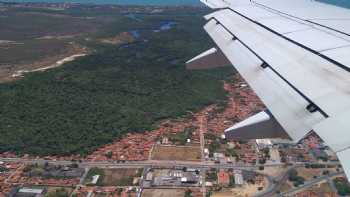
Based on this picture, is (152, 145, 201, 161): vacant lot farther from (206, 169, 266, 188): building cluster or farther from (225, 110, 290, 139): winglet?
(225, 110, 290, 139): winglet

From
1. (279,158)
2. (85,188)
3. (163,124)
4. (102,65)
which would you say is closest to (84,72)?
(102,65)

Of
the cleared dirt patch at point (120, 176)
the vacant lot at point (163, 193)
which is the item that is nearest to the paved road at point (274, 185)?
the vacant lot at point (163, 193)

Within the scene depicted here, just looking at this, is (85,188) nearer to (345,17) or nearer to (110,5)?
(345,17)

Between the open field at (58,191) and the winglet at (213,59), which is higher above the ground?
the winglet at (213,59)

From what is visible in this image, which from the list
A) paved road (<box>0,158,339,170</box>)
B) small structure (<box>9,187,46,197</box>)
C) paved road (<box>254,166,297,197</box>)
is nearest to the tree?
paved road (<box>0,158,339,170</box>)

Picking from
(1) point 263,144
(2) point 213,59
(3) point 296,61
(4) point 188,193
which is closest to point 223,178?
(4) point 188,193

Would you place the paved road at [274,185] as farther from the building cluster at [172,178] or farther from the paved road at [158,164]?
the building cluster at [172,178]

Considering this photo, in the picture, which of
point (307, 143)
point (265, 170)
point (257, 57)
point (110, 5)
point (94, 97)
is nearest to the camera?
point (257, 57)
